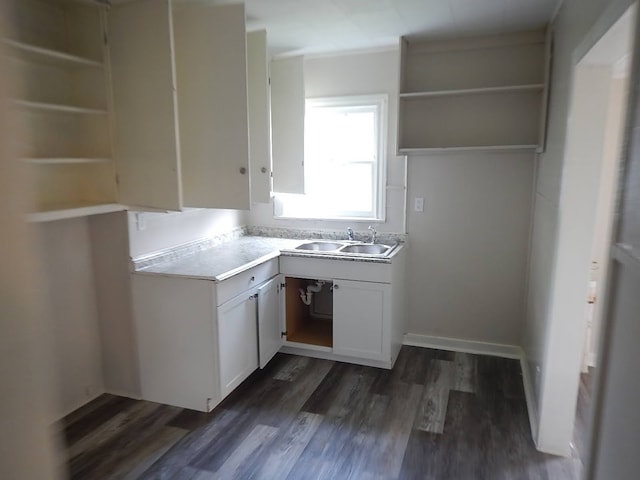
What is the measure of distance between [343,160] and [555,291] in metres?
2.11

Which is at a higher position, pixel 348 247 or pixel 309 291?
pixel 348 247

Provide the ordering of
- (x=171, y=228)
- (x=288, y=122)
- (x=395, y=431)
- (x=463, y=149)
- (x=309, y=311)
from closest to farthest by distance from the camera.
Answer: (x=395, y=431) → (x=171, y=228) → (x=463, y=149) → (x=288, y=122) → (x=309, y=311)

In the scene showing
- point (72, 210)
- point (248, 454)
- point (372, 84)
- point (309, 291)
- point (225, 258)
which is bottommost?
point (248, 454)

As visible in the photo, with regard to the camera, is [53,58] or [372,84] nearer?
[53,58]

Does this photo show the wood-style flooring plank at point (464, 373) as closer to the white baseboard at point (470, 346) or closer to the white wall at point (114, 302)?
the white baseboard at point (470, 346)

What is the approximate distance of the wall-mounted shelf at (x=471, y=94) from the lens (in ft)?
10.2

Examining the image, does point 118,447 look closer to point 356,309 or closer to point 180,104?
point 356,309

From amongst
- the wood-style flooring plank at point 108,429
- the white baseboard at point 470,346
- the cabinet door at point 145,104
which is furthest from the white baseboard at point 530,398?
the cabinet door at point 145,104

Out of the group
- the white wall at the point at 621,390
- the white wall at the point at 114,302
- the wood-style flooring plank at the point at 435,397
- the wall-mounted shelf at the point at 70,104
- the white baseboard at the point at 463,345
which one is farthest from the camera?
the white baseboard at the point at 463,345

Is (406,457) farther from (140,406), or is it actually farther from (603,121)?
(603,121)

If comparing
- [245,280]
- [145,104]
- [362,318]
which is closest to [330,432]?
[362,318]

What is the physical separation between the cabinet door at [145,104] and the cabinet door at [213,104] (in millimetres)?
255

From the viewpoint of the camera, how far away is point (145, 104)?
2.48 m

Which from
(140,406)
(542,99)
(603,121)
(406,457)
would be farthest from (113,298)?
(542,99)
